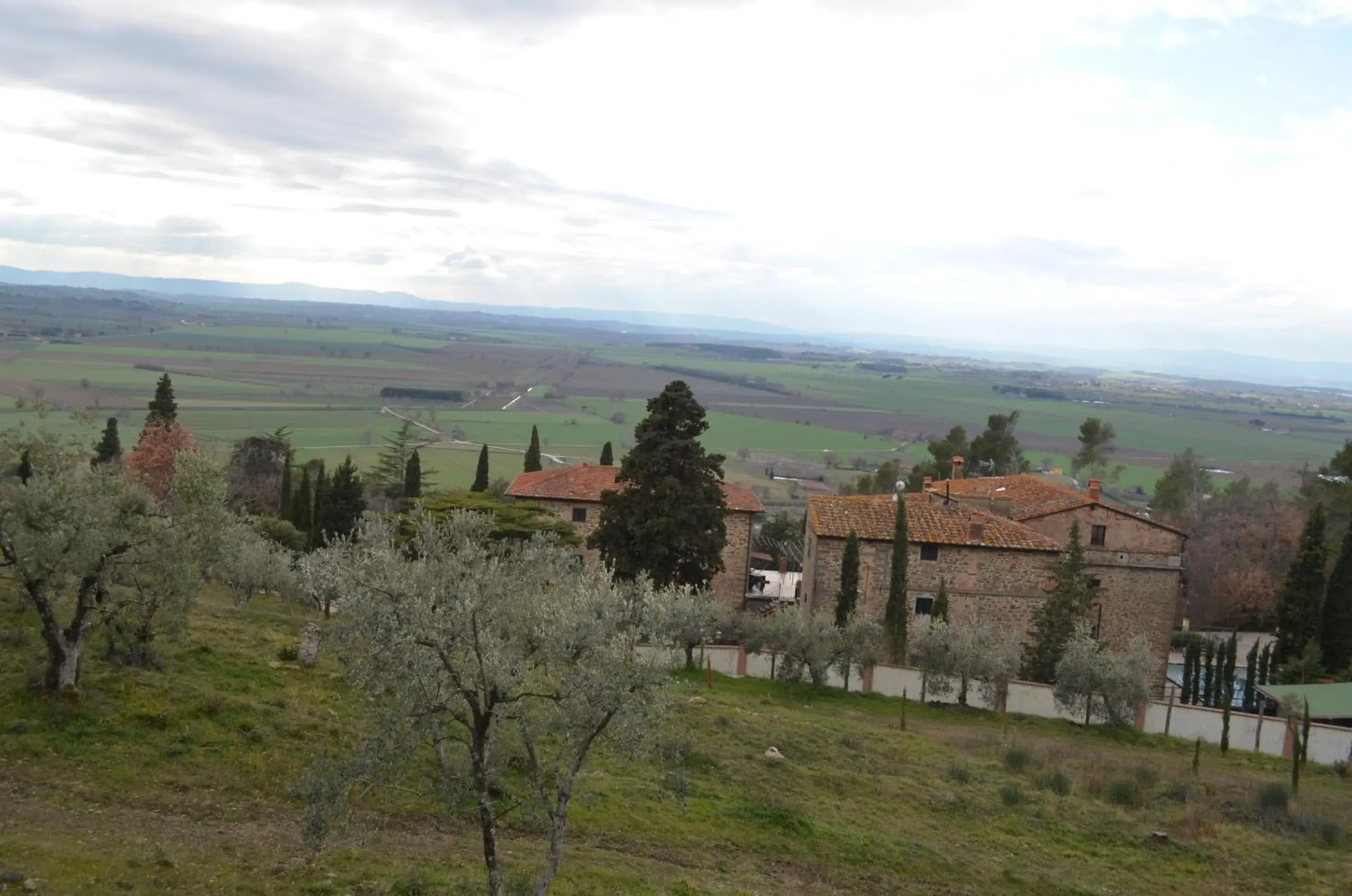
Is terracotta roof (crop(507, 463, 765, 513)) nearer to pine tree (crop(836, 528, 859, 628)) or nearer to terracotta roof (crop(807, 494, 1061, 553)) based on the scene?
terracotta roof (crop(807, 494, 1061, 553))

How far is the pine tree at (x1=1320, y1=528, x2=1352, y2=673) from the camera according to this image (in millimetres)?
37750

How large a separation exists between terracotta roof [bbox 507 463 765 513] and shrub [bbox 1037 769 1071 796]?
20.0 metres

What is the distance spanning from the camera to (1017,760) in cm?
2417

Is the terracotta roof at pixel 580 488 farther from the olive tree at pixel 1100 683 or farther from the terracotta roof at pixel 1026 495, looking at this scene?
the olive tree at pixel 1100 683

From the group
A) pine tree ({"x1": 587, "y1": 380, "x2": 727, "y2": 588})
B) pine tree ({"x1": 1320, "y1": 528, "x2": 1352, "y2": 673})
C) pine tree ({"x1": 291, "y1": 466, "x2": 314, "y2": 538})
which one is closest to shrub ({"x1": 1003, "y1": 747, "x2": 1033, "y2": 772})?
pine tree ({"x1": 587, "y1": 380, "x2": 727, "y2": 588})

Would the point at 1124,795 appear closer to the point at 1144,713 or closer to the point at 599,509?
the point at 1144,713

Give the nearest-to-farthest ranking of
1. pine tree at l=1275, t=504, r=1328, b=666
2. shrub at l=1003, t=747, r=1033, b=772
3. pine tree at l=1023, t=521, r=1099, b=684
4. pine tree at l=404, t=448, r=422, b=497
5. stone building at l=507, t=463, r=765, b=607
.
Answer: shrub at l=1003, t=747, r=1033, b=772, pine tree at l=1023, t=521, r=1099, b=684, pine tree at l=1275, t=504, r=1328, b=666, stone building at l=507, t=463, r=765, b=607, pine tree at l=404, t=448, r=422, b=497

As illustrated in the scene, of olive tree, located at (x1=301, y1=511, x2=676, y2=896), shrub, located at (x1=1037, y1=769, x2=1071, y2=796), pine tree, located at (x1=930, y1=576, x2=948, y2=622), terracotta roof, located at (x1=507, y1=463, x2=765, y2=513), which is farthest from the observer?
terracotta roof, located at (x1=507, y1=463, x2=765, y2=513)

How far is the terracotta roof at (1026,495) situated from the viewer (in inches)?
1569

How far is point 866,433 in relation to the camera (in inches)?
6585

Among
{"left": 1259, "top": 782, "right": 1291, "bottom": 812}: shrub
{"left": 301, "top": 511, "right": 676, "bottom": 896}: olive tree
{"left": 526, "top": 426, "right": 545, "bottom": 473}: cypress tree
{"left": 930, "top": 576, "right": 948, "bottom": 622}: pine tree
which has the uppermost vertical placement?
{"left": 301, "top": 511, "right": 676, "bottom": 896}: olive tree

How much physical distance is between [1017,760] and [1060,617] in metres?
10.9

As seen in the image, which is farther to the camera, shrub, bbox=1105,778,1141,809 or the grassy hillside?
shrub, bbox=1105,778,1141,809

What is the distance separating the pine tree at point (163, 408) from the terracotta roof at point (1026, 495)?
115 ft
